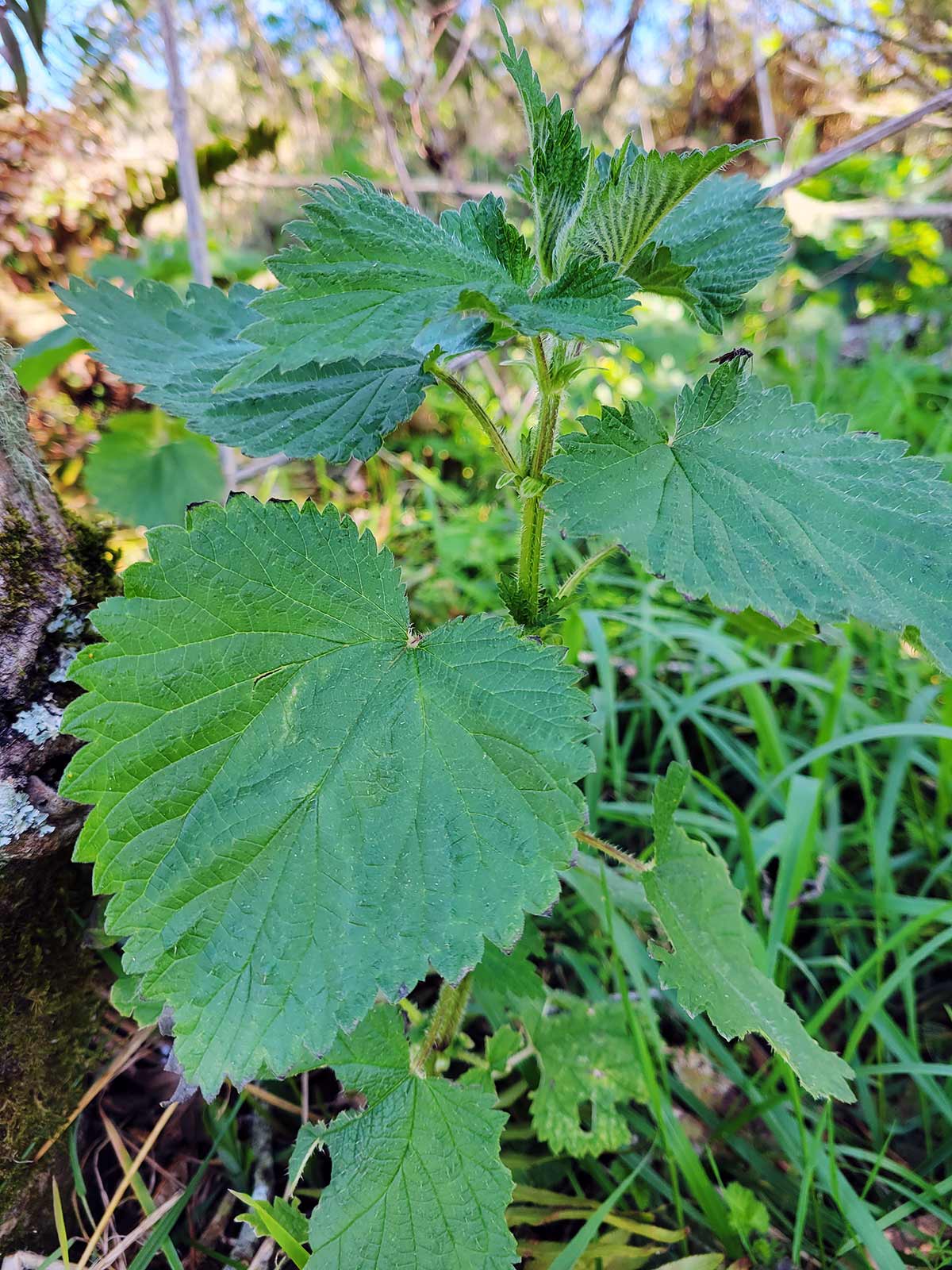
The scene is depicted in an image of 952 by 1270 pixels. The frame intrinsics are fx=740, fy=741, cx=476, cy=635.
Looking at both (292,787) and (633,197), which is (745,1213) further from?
(633,197)

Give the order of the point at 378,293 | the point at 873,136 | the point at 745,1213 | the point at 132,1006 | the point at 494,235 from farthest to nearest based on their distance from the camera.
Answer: the point at 873,136 < the point at 745,1213 < the point at 132,1006 < the point at 494,235 < the point at 378,293

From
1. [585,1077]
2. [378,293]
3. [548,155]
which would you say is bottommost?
[585,1077]

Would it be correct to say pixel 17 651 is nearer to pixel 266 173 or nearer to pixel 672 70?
pixel 266 173

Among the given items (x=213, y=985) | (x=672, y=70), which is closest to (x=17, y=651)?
(x=213, y=985)

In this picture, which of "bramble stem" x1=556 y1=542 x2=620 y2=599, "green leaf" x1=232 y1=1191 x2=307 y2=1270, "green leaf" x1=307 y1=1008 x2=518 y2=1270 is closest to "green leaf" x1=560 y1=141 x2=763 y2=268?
"bramble stem" x1=556 y1=542 x2=620 y2=599

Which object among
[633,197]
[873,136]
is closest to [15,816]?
[633,197]

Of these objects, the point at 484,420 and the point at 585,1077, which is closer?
the point at 484,420

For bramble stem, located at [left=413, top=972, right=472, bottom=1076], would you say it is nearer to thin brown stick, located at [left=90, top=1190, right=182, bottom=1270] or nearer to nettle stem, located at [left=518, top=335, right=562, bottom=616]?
thin brown stick, located at [left=90, top=1190, right=182, bottom=1270]

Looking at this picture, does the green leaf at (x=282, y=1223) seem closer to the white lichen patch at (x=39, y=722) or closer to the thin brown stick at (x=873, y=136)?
the white lichen patch at (x=39, y=722)
